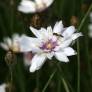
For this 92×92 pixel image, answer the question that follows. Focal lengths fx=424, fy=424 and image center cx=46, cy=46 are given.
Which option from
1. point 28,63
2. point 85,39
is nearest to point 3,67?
point 28,63

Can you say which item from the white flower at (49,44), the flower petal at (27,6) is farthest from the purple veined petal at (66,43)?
the flower petal at (27,6)

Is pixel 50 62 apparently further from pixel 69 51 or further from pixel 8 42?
pixel 69 51

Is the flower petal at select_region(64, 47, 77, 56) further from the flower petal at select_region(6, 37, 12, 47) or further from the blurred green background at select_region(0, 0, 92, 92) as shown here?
the flower petal at select_region(6, 37, 12, 47)

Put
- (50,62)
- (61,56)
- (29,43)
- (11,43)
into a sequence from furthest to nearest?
(11,43), (50,62), (29,43), (61,56)

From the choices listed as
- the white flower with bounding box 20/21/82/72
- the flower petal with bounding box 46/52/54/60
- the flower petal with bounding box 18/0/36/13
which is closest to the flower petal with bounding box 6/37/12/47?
the flower petal with bounding box 18/0/36/13

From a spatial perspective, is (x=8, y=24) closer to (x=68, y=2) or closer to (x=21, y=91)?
(x=68, y=2)

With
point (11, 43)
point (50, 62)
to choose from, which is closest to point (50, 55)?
point (50, 62)

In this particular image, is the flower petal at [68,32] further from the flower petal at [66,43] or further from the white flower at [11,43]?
the white flower at [11,43]
